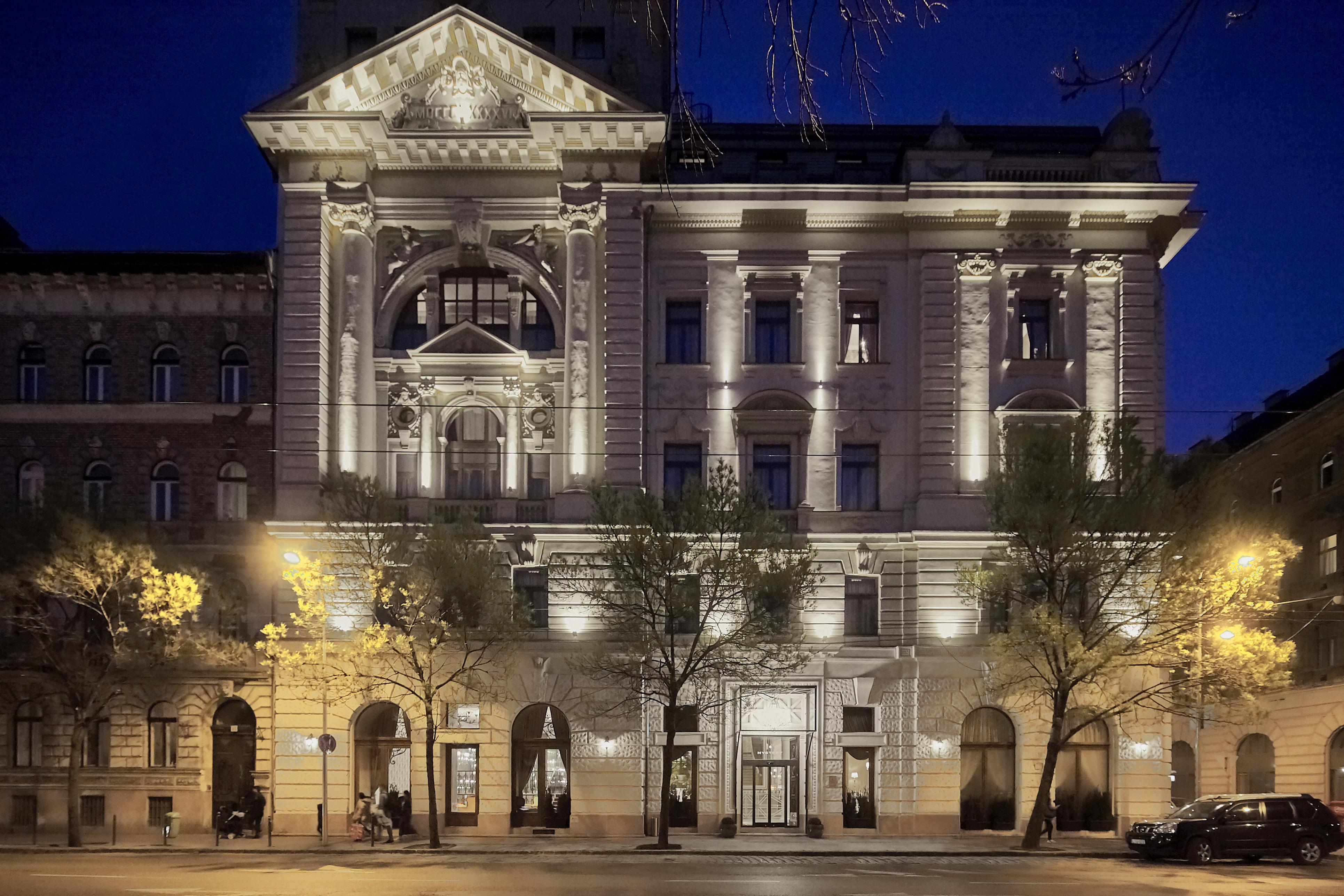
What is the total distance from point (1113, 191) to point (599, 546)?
60.8ft

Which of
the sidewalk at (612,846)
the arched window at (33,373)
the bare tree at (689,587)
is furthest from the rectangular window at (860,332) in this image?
the arched window at (33,373)

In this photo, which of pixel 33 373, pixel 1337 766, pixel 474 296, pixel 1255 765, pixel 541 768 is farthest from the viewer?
pixel 1255 765

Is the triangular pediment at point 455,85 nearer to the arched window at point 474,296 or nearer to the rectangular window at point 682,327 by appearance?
the arched window at point 474,296

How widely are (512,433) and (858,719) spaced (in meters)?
13.2

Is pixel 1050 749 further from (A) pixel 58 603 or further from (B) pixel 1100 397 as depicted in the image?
(A) pixel 58 603

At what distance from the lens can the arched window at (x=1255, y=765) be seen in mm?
46969

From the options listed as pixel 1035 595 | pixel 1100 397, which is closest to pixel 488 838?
pixel 1035 595

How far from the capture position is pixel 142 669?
33.8m

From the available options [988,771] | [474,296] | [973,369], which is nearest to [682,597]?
[988,771]

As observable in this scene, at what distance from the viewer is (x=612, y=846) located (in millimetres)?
32406

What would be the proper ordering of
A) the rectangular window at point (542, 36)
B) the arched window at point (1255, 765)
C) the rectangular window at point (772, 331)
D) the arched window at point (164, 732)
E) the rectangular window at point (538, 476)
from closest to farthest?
1. the arched window at point (164, 732)
2. the rectangular window at point (538, 476)
3. the rectangular window at point (772, 331)
4. the rectangular window at point (542, 36)
5. the arched window at point (1255, 765)

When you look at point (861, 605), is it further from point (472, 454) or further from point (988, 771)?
point (472, 454)

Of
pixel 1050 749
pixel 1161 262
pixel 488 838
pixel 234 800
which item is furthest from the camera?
pixel 1161 262

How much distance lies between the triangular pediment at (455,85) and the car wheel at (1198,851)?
→ 24159mm
